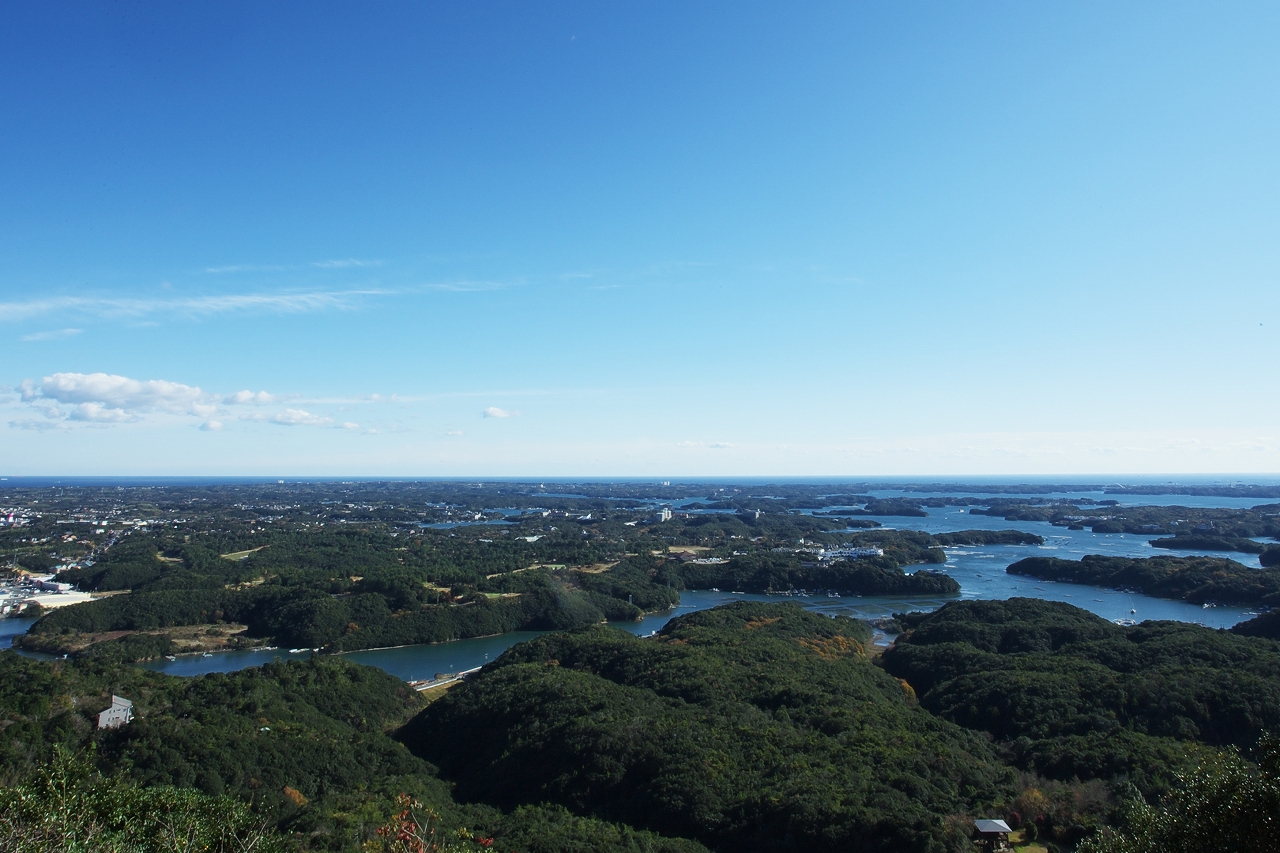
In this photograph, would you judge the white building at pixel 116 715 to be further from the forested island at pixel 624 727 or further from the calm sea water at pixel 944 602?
the calm sea water at pixel 944 602

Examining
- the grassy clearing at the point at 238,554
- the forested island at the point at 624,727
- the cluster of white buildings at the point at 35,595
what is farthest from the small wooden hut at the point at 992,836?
the grassy clearing at the point at 238,554

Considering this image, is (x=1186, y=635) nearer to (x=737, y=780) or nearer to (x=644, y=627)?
(x=737, y=780)

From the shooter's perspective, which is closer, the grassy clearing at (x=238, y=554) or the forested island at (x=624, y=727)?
the forested island at (x=624, y=727)

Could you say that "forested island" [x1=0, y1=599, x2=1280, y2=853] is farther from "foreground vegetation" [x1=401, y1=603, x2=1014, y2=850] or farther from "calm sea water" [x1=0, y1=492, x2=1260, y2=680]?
"calm sea water" [x1=0, y1=492, x2=1260, y2=680]

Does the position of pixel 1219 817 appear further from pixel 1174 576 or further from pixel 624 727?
pixel 1174 576

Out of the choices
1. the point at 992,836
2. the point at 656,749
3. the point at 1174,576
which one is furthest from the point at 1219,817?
the point at 1174,576

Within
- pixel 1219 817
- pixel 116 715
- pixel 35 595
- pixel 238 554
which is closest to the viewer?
pixel 1219 817
